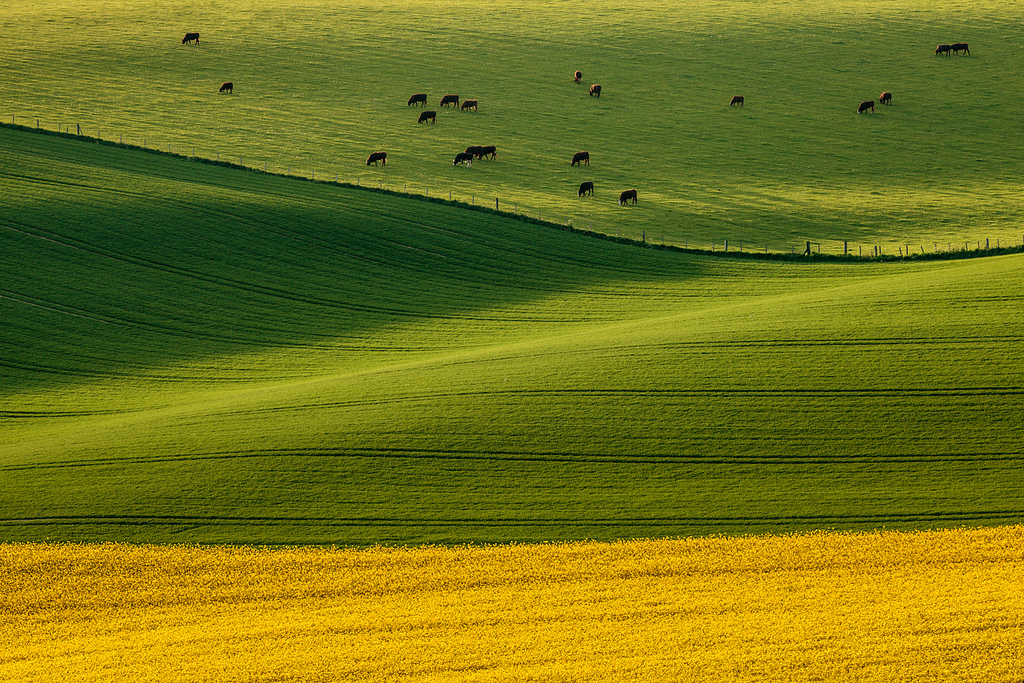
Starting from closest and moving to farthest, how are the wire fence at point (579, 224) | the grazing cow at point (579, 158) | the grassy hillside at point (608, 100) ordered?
the wire fence at point (579, 224) < the grassy hillside at point (608, 100) < the grazing cow at point (579, 158)

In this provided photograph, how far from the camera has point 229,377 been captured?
89.4 ft

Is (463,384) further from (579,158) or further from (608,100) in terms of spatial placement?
(608,100)

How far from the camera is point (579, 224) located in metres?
41.1

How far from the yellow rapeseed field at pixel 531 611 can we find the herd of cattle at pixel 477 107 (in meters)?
29.9

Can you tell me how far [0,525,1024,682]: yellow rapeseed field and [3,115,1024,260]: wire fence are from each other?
21933mm

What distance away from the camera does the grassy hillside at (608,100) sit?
45219 mm

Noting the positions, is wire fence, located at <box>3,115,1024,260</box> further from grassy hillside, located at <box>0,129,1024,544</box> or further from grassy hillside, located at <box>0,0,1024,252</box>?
grassy hillside, located at <box>0,129,1024,544</box>

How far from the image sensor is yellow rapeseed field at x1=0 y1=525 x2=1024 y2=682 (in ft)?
41.8

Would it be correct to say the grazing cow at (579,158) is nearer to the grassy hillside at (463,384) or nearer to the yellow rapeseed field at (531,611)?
the grassy hillside at (463,384)

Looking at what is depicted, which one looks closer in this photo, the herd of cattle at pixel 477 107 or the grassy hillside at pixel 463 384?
the grassy hillside at pixel 463 384

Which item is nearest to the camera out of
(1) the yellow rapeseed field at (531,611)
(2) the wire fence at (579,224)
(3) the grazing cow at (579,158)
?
(1) the yellow rapeseed field at (531,611)

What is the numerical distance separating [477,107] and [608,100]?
8202mm

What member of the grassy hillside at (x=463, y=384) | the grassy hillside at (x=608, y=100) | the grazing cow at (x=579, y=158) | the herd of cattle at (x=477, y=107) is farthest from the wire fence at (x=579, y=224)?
the grazing cow at (x=579, y=158)

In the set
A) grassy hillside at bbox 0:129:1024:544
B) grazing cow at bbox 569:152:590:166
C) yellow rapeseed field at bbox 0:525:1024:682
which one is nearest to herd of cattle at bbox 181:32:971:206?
grazing cow at bbox 569:152:590:166
